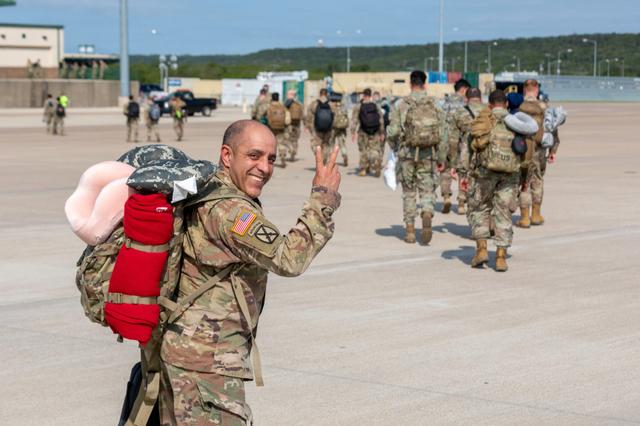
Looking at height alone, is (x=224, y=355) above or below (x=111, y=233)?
below

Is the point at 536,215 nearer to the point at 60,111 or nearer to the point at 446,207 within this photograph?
the point at 446,207

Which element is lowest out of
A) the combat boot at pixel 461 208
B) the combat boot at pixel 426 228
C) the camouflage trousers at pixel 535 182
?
the combat boot at pixel 461 208

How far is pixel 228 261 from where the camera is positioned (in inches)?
166

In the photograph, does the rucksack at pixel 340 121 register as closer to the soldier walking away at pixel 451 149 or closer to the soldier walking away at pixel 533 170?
the soldier walking away at pixel 451 149

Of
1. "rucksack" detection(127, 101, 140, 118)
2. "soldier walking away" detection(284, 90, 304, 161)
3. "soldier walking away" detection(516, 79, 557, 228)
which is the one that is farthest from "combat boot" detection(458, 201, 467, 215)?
"rucksack" detection(127, 101, 140, 118)

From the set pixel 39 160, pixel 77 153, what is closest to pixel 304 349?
pixel 39 160

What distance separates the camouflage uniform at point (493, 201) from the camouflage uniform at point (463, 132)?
2537 millimetres

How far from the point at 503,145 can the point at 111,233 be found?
784 cm

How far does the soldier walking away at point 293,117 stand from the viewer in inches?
1035

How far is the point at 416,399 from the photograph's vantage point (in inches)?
272

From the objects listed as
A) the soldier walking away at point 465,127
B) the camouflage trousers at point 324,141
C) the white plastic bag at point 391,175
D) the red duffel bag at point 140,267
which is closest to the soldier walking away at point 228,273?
the red duffel bag at point 140,267

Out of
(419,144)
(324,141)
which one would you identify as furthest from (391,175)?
(324,141)

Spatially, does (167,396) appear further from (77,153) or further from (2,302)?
(77,153)

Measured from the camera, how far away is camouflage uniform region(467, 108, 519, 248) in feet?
37.9
